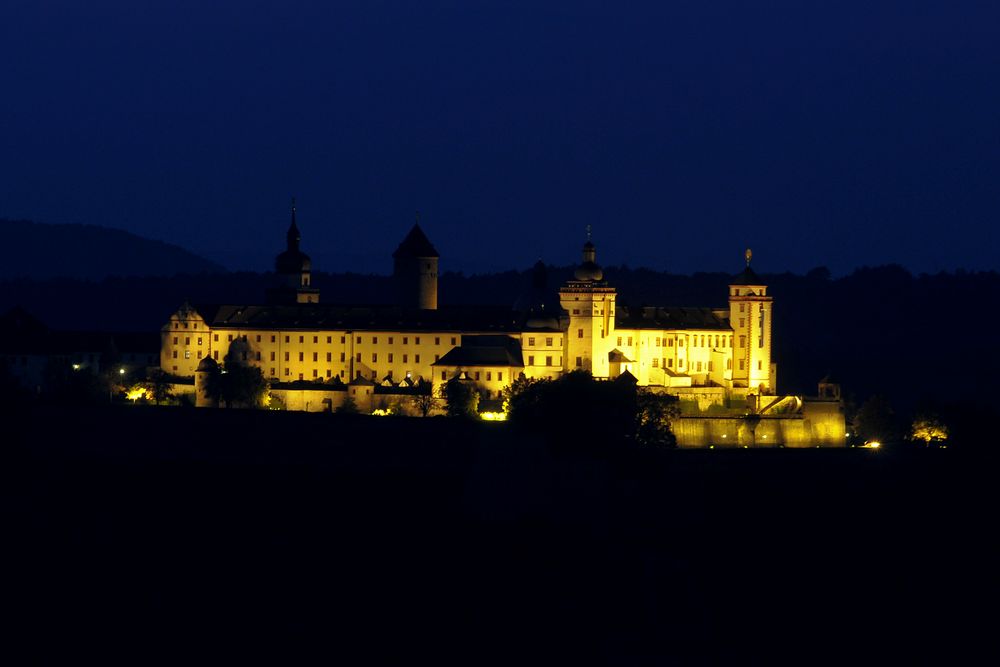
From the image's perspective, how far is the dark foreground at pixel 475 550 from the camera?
61.3m

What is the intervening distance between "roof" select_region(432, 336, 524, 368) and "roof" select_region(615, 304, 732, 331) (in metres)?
4.73

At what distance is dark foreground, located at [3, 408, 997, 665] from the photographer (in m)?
61.3

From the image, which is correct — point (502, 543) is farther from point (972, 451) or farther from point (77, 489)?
point (972, 451)

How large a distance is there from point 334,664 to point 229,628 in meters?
4.35

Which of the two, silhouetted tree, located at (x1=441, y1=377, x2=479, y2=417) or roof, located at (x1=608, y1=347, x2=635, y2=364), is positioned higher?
A: roof, located at (x1=608, y1=347, x2=635, y2=364)

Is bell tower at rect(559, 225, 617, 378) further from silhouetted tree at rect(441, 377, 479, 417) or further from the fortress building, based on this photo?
silhouetted tree at rect(441, 377, 479, 417)

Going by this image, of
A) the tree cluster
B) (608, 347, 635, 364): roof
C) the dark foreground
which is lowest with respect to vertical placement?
the dark foreground

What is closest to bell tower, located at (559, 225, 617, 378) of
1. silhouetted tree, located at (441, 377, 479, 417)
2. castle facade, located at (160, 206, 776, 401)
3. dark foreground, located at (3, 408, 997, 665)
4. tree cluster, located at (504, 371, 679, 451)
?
castle facade, located at (160, 206, 776, 401)

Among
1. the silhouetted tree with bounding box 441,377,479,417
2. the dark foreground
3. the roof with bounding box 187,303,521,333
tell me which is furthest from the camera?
the roof with bounding box 187,303,521,333

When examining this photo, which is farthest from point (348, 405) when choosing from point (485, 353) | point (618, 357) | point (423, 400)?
point (618, 357)

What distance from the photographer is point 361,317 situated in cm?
11012

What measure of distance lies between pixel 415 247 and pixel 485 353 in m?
11.2

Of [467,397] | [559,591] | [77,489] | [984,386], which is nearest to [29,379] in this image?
[467,397]

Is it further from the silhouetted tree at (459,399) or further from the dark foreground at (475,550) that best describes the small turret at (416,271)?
the dark foreground at (475,550)
